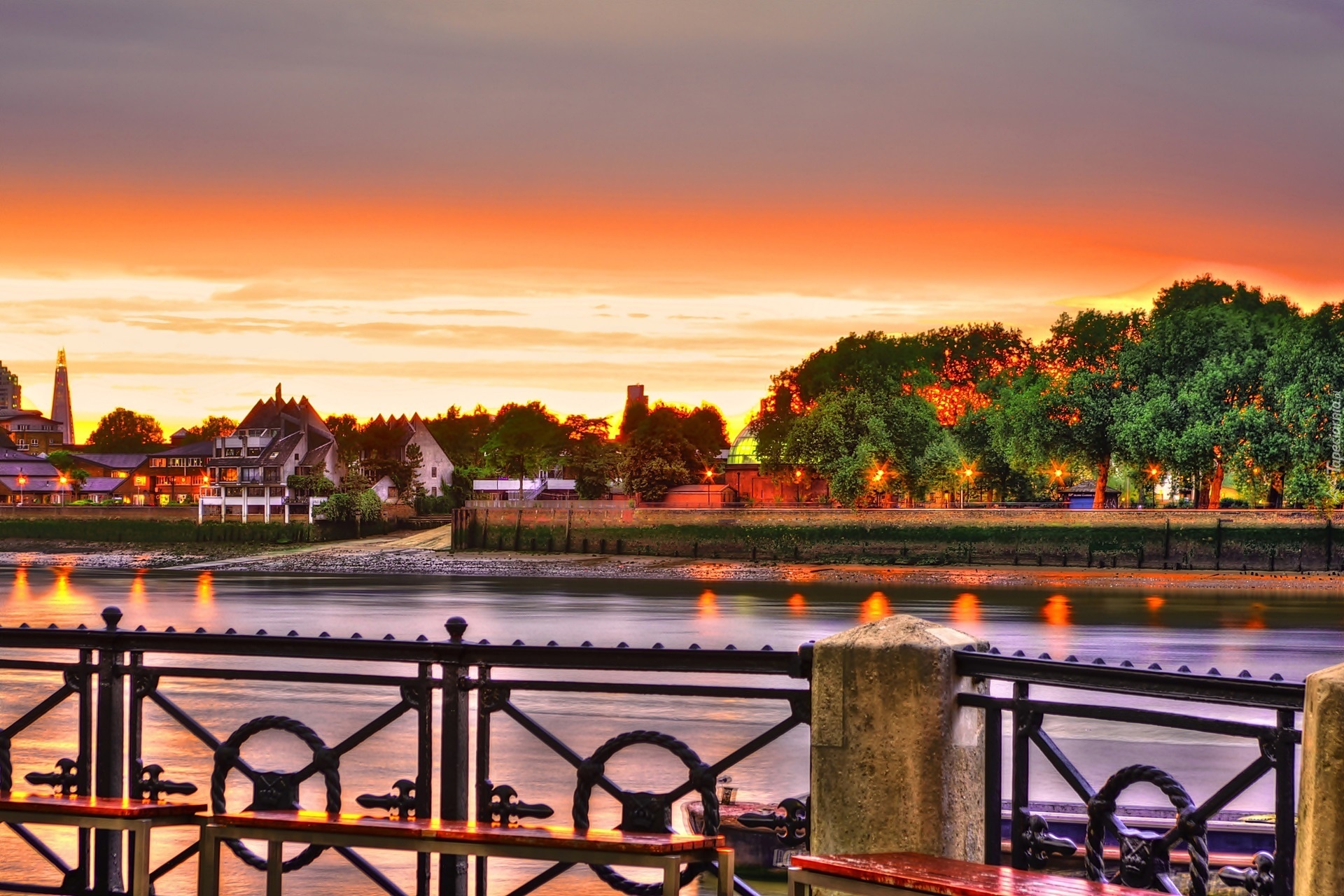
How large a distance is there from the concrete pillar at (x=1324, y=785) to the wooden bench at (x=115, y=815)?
3.78m

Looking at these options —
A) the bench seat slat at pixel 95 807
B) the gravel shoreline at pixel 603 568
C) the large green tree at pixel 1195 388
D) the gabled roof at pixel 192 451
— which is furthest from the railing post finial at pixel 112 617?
the gabled roof at pixel 192 451

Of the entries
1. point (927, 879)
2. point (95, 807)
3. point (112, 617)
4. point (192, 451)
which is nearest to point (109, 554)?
point (192, 451)

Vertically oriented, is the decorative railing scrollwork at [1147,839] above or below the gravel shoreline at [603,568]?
above

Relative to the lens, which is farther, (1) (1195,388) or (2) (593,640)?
(1) (1195,388)

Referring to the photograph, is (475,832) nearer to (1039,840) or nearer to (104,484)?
(1039,840)

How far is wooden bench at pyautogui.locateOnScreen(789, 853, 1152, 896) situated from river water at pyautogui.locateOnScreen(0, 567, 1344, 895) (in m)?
4.93

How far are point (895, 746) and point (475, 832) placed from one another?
1.45 meters

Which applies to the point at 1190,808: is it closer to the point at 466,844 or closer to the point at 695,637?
the point at 466,844

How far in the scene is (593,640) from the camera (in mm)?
41906

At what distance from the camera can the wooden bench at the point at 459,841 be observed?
4.83 m

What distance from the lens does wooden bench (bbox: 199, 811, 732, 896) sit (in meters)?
4.83

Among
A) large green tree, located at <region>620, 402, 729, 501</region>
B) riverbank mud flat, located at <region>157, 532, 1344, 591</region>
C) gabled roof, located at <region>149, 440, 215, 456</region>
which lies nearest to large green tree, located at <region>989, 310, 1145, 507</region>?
riverbank mud flat, located at <region>157, 532, 1344, 591</region>

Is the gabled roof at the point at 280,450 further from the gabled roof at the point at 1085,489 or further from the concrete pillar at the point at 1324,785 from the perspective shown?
the concrete pillar at the point at 1324,785

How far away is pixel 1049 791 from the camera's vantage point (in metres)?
15.1
